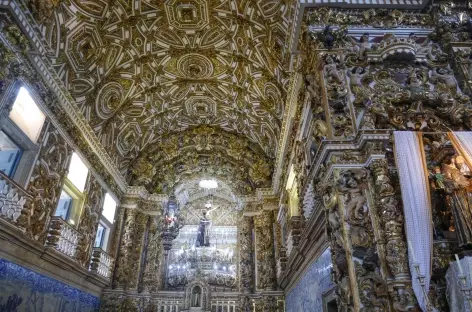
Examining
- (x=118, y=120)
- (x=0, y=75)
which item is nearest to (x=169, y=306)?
(x=118, y=120)

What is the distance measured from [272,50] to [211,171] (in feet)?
24.0

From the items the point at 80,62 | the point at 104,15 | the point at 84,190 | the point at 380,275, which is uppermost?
the point at 104,15

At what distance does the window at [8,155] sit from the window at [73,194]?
A: 2.04 metres

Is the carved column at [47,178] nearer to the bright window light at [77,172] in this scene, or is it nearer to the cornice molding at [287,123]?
the bright window light at [77,172]

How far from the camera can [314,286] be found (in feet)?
24.5

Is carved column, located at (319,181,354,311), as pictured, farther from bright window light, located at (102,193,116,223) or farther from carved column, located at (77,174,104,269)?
bright window light, located at (102,193,116,223)

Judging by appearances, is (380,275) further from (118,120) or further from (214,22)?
(118,120)

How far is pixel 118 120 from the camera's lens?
12.3 m

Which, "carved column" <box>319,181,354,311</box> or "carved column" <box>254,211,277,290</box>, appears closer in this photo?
"carved column" <box>319,181,354,311</box>

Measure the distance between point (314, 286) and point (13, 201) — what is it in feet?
22.1

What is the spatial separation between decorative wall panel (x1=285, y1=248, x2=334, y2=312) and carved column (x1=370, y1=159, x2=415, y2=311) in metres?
1.95

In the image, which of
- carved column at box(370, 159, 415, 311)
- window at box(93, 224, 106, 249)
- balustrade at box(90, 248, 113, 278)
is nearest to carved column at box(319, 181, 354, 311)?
carved column at box(370, 159, 415, 311)

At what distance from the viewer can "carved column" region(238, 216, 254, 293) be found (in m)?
12.7

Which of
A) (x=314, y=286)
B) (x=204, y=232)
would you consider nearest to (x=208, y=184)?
(x=204, y=232)
